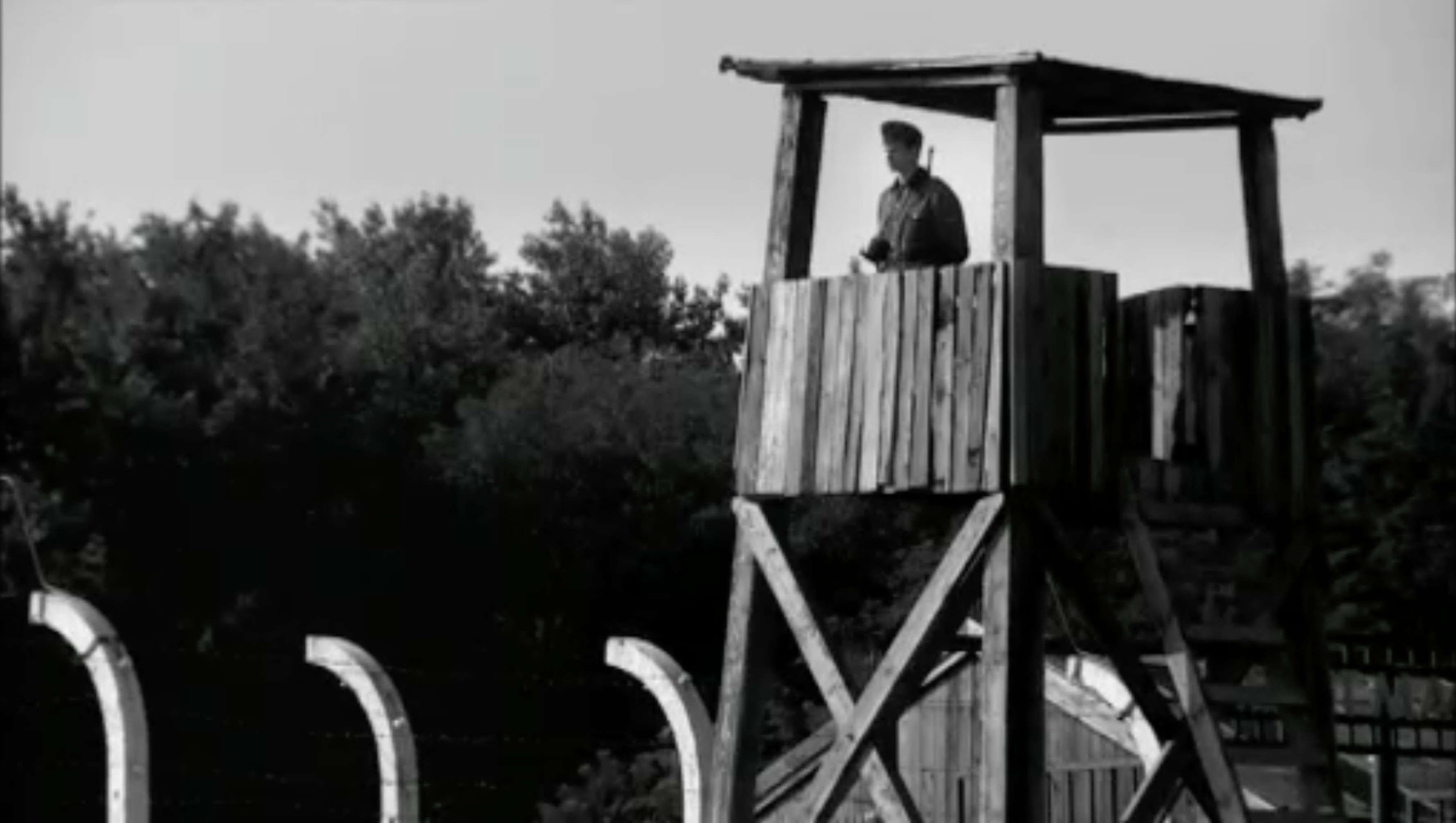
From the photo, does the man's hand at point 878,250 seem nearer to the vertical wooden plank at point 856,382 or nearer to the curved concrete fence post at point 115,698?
the vertical wooden plank at point 856,382

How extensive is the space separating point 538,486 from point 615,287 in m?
7.58

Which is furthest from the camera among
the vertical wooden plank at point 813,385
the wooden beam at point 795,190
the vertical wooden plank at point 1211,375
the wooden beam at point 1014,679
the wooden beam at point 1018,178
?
the wooden beam at point 795,190

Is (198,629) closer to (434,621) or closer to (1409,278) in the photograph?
(434,621)

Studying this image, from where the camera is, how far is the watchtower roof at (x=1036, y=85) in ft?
66.0

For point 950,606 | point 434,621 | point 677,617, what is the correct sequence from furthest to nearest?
point 434,621 < point 677,617 < point 950,606

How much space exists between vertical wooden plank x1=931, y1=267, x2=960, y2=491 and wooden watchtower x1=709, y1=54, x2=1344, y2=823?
2 centimetres

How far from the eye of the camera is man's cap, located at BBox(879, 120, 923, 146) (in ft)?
68.5

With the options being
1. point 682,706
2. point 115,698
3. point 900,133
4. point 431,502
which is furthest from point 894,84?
point 431,502

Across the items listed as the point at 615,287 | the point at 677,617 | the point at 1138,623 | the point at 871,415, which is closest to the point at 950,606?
the point at 871,415

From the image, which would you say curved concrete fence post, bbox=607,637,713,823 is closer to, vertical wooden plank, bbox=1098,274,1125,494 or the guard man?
the guard man

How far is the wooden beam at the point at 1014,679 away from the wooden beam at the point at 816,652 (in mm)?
1060

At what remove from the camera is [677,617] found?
43875mm

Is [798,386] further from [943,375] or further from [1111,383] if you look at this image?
[1111,383]

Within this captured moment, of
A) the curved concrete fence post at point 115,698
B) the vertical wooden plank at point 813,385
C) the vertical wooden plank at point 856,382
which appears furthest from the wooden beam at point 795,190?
the curved concrete fence post at point 115,698
